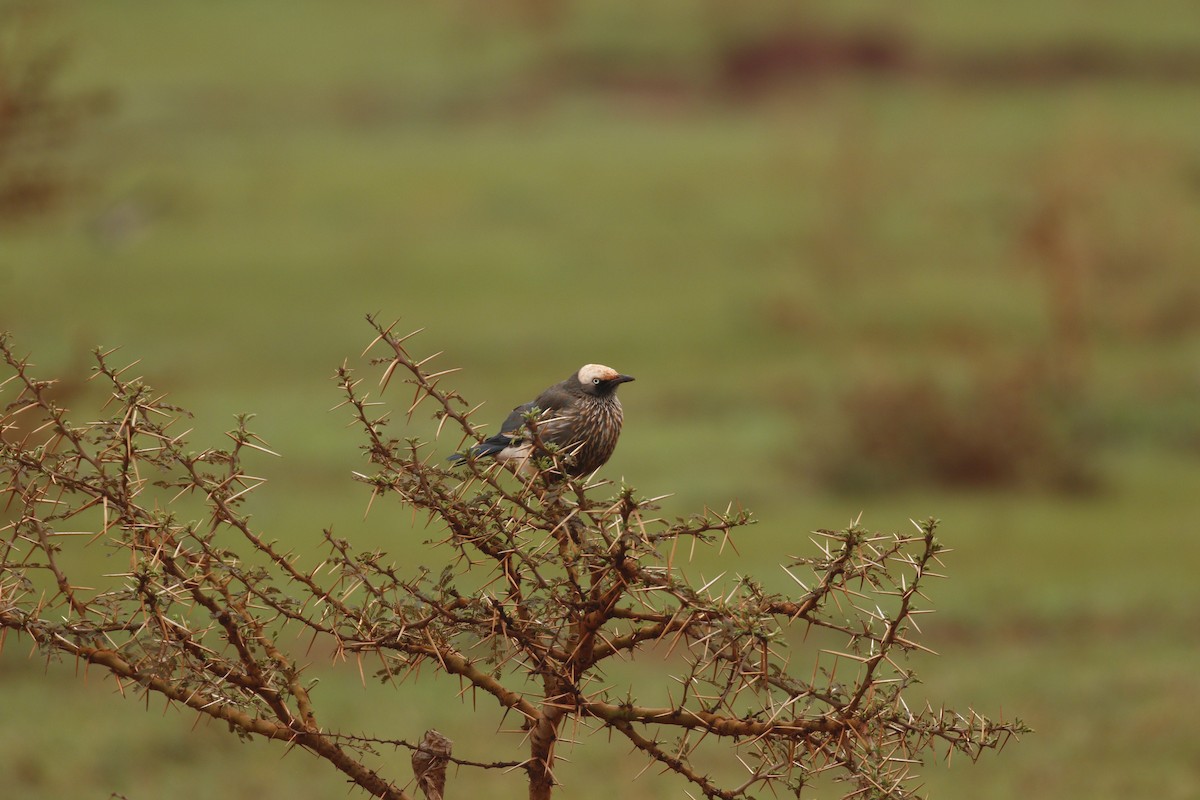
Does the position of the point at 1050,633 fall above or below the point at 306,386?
below

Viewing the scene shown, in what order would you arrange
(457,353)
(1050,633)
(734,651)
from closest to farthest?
1. (734,651)
2. (1050,633)
3. (457,353)

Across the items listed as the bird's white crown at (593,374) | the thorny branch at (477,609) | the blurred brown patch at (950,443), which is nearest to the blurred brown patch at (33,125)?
the bird's white crown at (593,374)

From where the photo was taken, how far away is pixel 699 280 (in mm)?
26047

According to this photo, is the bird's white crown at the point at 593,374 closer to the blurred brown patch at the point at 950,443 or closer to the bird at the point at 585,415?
the bird at the point at 585,415

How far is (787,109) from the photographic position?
37156 mm

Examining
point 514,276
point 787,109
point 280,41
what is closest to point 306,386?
point 514,276

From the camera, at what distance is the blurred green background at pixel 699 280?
9.56 m

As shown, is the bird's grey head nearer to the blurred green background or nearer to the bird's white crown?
the bird's white crown

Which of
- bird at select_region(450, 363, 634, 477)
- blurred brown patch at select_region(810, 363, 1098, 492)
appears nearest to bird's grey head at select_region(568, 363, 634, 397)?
bird at select_region(450, 363, 634, 477)

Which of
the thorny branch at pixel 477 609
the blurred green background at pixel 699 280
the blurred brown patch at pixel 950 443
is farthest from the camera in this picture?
the blurred brown patch at pixel 950 443

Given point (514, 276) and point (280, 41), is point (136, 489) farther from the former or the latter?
point (280, 41)

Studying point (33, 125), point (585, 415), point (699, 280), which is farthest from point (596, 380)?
point (699, 280)

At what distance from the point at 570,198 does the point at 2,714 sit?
830 inches

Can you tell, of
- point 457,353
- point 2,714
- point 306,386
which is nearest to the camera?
point 2,714
